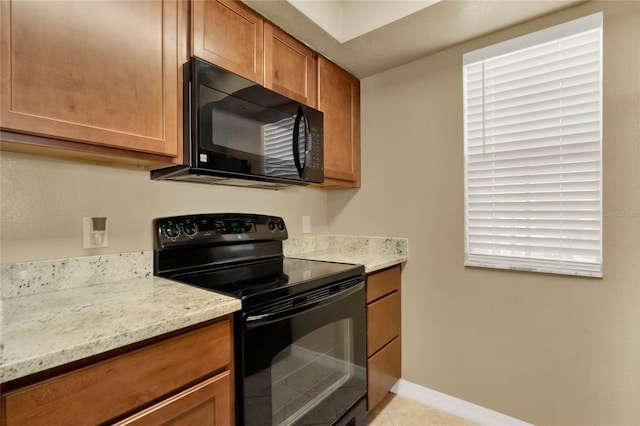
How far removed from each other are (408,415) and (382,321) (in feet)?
1.84

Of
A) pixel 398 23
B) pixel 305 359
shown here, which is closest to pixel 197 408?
pixel 305 359

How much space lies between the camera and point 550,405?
1587 millimetres

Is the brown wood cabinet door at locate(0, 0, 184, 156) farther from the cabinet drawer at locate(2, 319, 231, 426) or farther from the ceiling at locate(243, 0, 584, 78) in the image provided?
the cabinet drawer at locate(2, 319, 231, 426)

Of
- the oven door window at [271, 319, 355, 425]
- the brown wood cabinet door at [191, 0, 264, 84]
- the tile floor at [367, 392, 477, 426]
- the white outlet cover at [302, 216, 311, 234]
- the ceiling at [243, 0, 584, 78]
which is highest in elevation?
the ceiling at [243, 0, 584, 78]

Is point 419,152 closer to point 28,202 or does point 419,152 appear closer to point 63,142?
point 63,142

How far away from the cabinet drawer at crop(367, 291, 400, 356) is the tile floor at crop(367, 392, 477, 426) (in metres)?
0.40

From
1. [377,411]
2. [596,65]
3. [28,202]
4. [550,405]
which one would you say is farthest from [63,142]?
[550,405]

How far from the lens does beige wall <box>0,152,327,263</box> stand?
1077mm

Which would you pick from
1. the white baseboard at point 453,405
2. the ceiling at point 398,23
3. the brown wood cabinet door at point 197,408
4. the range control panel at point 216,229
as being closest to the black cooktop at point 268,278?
the range control panel at point 216,229

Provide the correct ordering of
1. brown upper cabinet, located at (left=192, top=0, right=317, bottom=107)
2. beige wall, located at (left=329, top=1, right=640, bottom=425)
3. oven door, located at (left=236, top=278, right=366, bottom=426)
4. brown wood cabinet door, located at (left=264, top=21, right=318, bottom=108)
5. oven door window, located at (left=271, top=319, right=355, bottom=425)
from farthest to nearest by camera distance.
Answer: brown wood cabinet door, located at (left=264, top=21, right=318, bottom=108) < beige wall, located at (left=329, top=1, right=640, bottom=425) < brown upper cabinet, located at (left=192, top=0, right=317, bottom=107) < oven door window, located at (left=271, top=319, right=355, bottom=425) < oven door, located at (left=236, top=278, right=366, bottom=426)

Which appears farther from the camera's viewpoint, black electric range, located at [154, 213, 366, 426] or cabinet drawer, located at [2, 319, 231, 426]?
black electric range, located at [154, 213, 366, 426]

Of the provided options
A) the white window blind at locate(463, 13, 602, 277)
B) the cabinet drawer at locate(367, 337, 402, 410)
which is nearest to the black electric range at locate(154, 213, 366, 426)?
the cabinet drawer at locate(367, 337, 402, 410)

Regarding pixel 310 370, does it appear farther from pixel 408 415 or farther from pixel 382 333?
pixel 408 415

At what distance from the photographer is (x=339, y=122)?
2.07 meters
